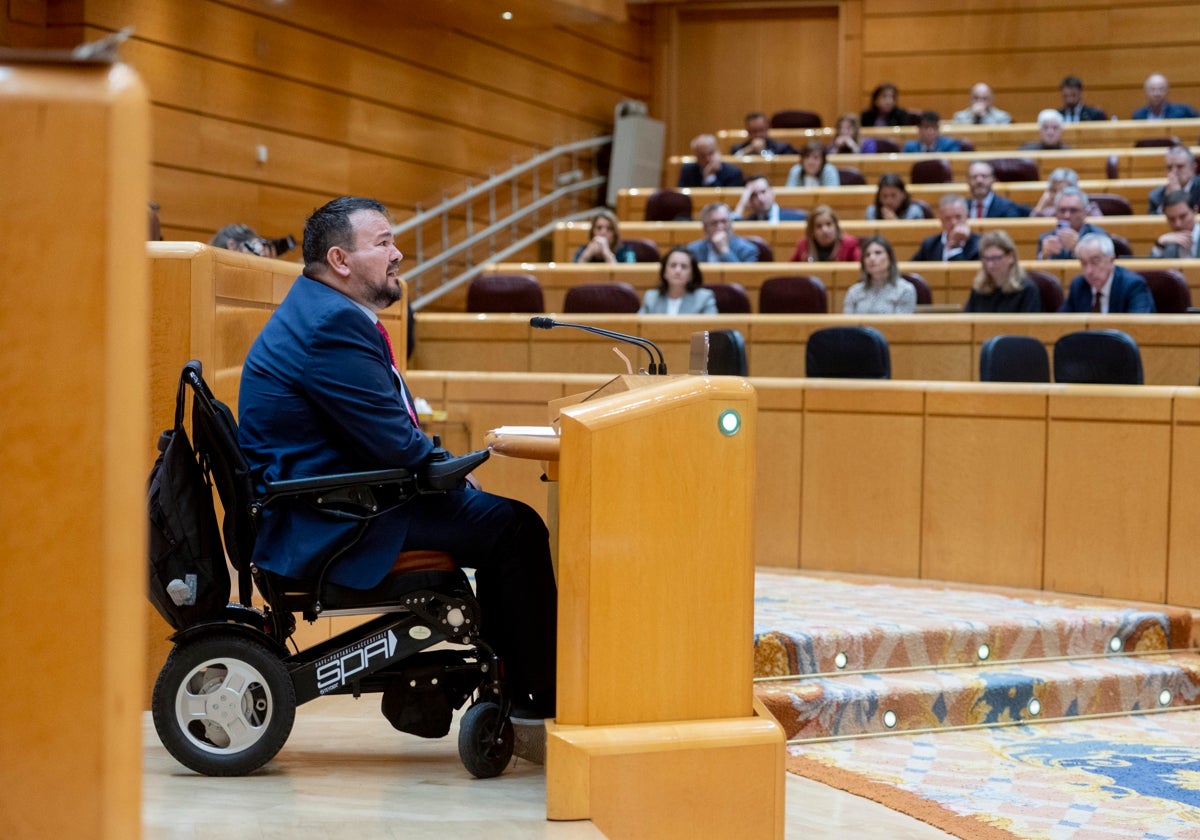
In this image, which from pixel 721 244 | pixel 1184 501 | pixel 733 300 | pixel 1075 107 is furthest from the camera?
pixel 1075 107

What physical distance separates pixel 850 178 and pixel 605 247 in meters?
2.14

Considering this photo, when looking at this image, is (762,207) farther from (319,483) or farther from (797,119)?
(319,483)

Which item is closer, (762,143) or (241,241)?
(241,241)

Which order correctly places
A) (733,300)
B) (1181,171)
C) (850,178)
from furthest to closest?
1. (850,178)
2. (1181,171)
3. (733,300)

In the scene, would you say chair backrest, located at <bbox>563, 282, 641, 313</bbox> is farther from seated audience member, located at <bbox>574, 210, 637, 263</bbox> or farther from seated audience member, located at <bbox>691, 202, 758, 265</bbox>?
seated audience member, located at <bbox>574, 210, 637, 263</bbox>

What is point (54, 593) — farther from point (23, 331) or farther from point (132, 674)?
point (23, 331)

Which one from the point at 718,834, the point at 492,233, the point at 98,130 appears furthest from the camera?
the point at 492,233

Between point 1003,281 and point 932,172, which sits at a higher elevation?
point 932,172

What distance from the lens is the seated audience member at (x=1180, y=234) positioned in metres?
5.95

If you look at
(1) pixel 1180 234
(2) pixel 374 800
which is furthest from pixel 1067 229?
(2) pixel 374 800

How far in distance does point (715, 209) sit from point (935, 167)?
2.02 m

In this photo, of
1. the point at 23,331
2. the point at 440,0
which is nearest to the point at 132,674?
the point at 23,331

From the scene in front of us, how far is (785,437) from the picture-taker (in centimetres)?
427

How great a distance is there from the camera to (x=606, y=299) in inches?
221
